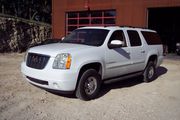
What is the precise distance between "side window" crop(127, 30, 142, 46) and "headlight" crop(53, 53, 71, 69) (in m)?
2.73

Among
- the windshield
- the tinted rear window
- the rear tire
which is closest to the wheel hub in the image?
the windshield

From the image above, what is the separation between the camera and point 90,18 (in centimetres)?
1780

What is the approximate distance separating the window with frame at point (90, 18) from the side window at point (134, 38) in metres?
8.30

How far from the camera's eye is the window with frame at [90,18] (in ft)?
55.8

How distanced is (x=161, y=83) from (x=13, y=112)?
17.4 feet

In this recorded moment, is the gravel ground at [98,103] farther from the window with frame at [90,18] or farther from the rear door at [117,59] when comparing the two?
the window with frame at [90,18]

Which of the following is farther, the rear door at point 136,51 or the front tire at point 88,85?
the rear door at point 136,51

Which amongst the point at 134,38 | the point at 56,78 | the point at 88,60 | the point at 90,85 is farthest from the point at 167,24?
the point at 56,78

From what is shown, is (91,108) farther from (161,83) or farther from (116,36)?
(161,83)

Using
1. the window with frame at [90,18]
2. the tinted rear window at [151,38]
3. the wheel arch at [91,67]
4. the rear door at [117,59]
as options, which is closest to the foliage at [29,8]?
the window with frame at [90,18]

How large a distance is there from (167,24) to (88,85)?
19.1 m

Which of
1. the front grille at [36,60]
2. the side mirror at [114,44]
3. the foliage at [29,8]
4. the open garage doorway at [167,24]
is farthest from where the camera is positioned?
the foliage at [29,8]

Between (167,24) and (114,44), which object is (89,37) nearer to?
(114,44)

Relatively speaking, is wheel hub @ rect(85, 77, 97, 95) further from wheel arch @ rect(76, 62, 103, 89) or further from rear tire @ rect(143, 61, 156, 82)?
rear tire @ rect(143, 61, 156, 82)
